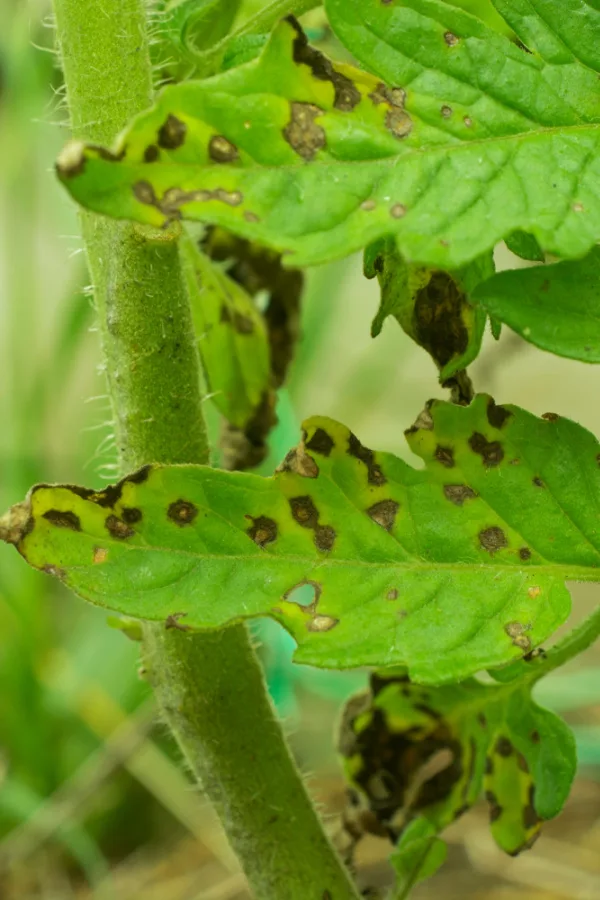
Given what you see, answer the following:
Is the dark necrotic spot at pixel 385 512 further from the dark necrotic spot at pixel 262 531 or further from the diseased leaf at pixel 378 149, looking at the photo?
the diseased leaf at pixel 378 149

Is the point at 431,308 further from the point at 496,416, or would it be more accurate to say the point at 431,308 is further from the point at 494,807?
the point at 494,807

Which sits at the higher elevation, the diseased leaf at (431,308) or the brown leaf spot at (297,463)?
the diseased leaf at (431,308)

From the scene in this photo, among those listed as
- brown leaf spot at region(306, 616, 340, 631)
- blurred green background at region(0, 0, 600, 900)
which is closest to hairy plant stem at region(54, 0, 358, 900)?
brown leaf spot at region(306, 616, 340, 631)

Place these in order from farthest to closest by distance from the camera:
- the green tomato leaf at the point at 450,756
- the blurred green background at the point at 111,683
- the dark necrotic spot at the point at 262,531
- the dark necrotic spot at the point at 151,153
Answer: the blurred green background at the point at 111,683 < the green tomato leaf at the point at 450,756 < the dark necrotic spot at the point at 262,531 < the dark necrotic spot at the point at 151,153

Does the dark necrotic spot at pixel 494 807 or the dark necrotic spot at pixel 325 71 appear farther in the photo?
the dark necrotic spot at pixel 494 807

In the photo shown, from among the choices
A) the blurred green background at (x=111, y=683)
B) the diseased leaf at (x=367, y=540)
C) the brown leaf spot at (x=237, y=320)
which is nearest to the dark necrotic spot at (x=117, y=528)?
the diseased leaf at (x=367, y=540)

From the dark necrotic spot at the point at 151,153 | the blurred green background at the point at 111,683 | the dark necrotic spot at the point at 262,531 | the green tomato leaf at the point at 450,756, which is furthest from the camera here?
the blurred green background at the point at 111,683
